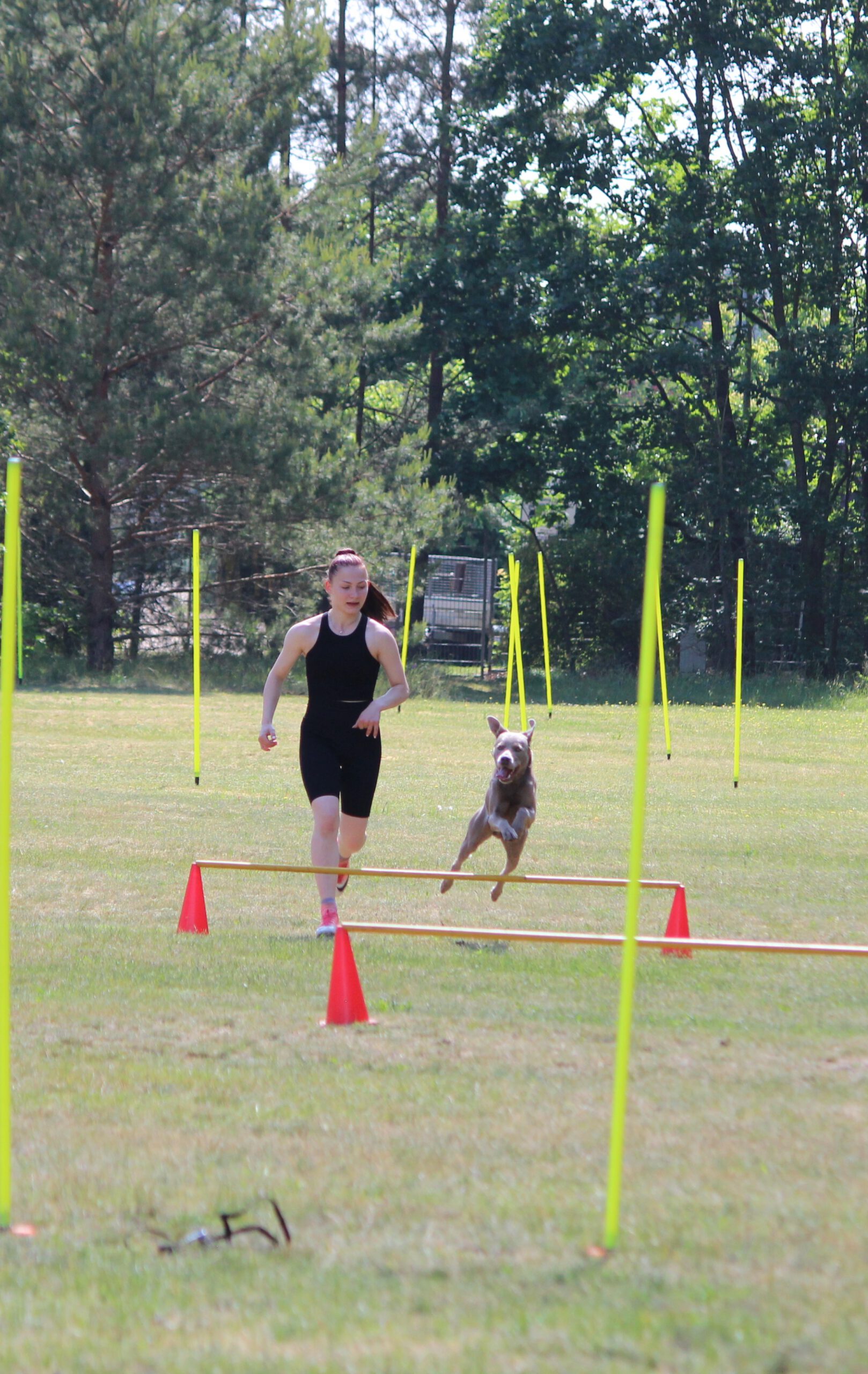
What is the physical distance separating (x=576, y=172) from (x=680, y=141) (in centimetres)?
271

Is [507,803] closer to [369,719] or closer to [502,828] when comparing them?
[502,828]

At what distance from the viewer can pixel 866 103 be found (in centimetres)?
3447

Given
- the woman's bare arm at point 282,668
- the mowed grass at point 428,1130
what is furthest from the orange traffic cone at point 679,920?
the woman's bare arm at point 282,668

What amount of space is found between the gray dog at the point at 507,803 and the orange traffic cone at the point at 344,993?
2817mm

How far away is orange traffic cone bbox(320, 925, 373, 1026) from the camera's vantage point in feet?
19.5

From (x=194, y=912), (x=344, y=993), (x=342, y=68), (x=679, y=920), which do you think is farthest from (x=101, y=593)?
(x=344, y=993)

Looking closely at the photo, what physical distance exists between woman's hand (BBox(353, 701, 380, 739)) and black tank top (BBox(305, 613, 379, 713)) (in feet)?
0.33

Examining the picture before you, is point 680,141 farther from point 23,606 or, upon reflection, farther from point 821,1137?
point 821,1137

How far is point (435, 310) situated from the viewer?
124ft

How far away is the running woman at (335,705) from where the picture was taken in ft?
25.3

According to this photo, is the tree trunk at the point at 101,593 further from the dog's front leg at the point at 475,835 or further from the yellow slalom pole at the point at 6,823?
the yellow slalom pole at the point at 6,823

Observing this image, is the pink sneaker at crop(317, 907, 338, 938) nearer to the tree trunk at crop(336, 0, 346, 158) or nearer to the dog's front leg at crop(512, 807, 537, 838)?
the dog's front leg at crop(512, 807, 537, 838)

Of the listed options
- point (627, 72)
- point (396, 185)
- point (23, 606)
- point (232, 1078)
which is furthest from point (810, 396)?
point (232, 1078)

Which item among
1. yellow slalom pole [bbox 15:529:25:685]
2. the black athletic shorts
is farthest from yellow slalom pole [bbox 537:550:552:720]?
the black athletic shorts
